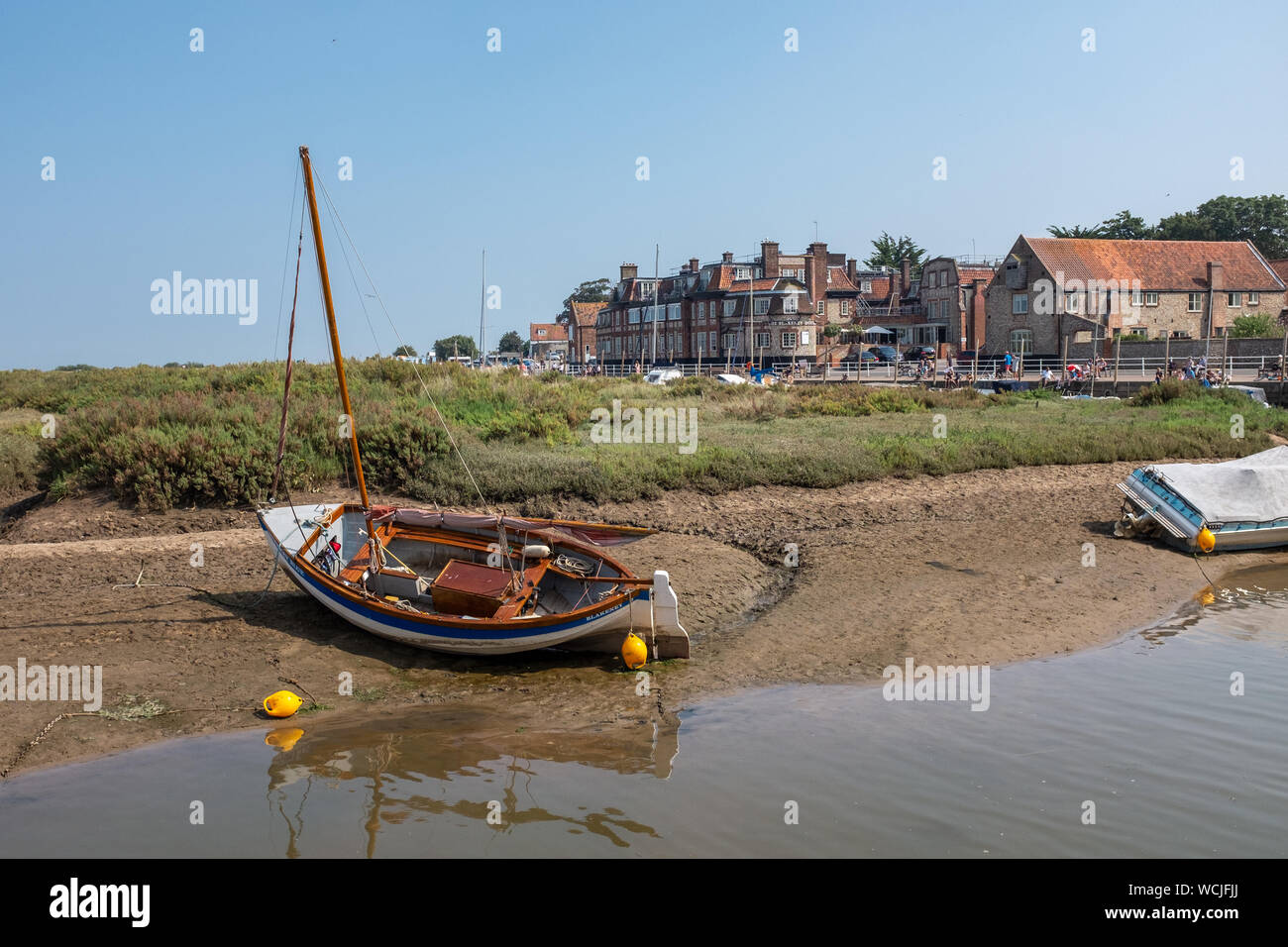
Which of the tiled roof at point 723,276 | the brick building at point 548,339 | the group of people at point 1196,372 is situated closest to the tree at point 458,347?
the brick building at point 548,339

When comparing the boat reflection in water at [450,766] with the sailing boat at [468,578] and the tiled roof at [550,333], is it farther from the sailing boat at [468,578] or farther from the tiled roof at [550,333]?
the tiled roof at [550,333]

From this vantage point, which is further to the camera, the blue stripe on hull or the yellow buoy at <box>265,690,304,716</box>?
the blue stripe on hull

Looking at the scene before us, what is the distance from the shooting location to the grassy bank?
19547 millimetres

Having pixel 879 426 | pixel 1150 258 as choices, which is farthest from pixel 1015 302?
pixel 879 426

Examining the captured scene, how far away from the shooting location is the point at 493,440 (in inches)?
963

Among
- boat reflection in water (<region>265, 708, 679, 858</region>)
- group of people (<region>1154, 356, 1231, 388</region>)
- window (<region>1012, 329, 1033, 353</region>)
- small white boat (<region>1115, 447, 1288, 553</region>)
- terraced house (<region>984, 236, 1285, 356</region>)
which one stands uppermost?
terraced house (<region>984, 236, 1285, 356</region>)

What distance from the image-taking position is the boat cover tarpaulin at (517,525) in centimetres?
1309

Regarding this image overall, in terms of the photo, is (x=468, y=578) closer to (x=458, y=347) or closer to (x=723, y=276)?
(x=723, y=276)

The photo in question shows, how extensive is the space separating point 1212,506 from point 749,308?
236 ft

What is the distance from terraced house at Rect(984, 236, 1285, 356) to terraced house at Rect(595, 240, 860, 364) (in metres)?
15.9

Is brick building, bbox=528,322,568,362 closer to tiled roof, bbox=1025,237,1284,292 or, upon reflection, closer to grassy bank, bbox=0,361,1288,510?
tiled roof, bbox=1025,237,1284,292

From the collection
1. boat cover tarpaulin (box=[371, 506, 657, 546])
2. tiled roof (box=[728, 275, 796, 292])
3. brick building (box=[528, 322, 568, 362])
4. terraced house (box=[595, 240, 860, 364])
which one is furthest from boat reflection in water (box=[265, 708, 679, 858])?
brick building (box=[528, 322, 568, 362])

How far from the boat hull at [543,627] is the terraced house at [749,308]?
7292cm
